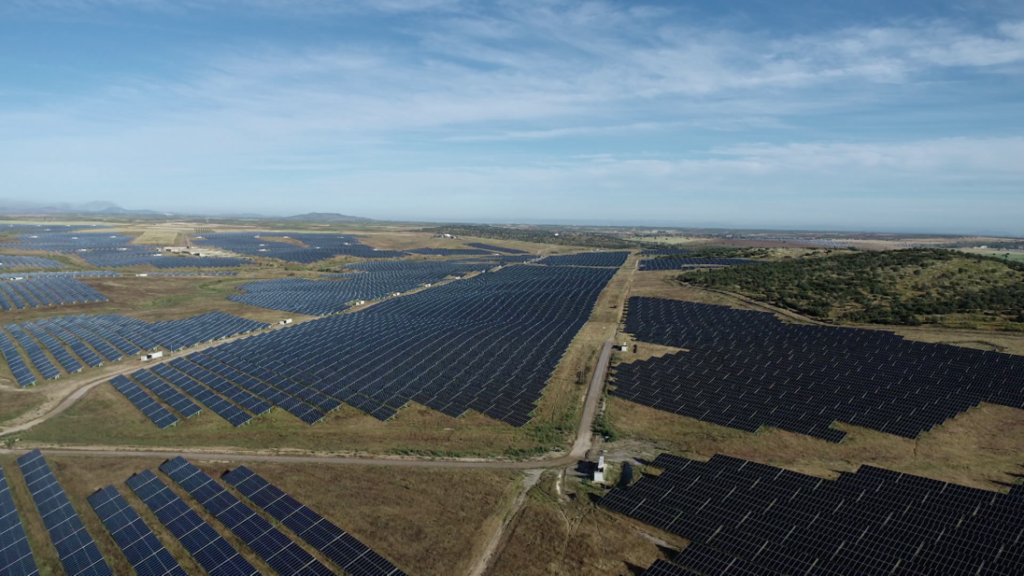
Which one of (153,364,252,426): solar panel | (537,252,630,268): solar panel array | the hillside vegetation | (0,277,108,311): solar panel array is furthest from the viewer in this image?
(537,252,630,268): solar panel array

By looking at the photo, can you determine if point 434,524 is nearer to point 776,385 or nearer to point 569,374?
point 569,374

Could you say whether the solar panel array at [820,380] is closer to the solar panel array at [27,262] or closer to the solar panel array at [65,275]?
the solar panel array at [65,275]

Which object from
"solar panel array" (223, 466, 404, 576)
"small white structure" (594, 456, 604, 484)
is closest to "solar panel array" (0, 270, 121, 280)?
"solar panel array" (223, 466, 404, 576)

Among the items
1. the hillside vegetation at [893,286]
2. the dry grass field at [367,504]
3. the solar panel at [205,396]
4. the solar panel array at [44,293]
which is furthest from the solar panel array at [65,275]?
the hillside vegetation at [893,286]

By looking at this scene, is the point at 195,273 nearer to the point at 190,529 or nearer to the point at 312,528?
the point at 190,529

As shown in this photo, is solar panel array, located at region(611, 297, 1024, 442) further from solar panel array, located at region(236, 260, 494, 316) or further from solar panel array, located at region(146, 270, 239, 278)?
solar panel array, located at region(146, 270, 239, 278)

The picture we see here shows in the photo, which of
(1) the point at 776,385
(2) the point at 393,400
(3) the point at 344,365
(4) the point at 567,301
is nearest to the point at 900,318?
(1) the point at 776,385

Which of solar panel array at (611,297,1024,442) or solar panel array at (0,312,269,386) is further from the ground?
solar panel array at (611,297,1024,442)
